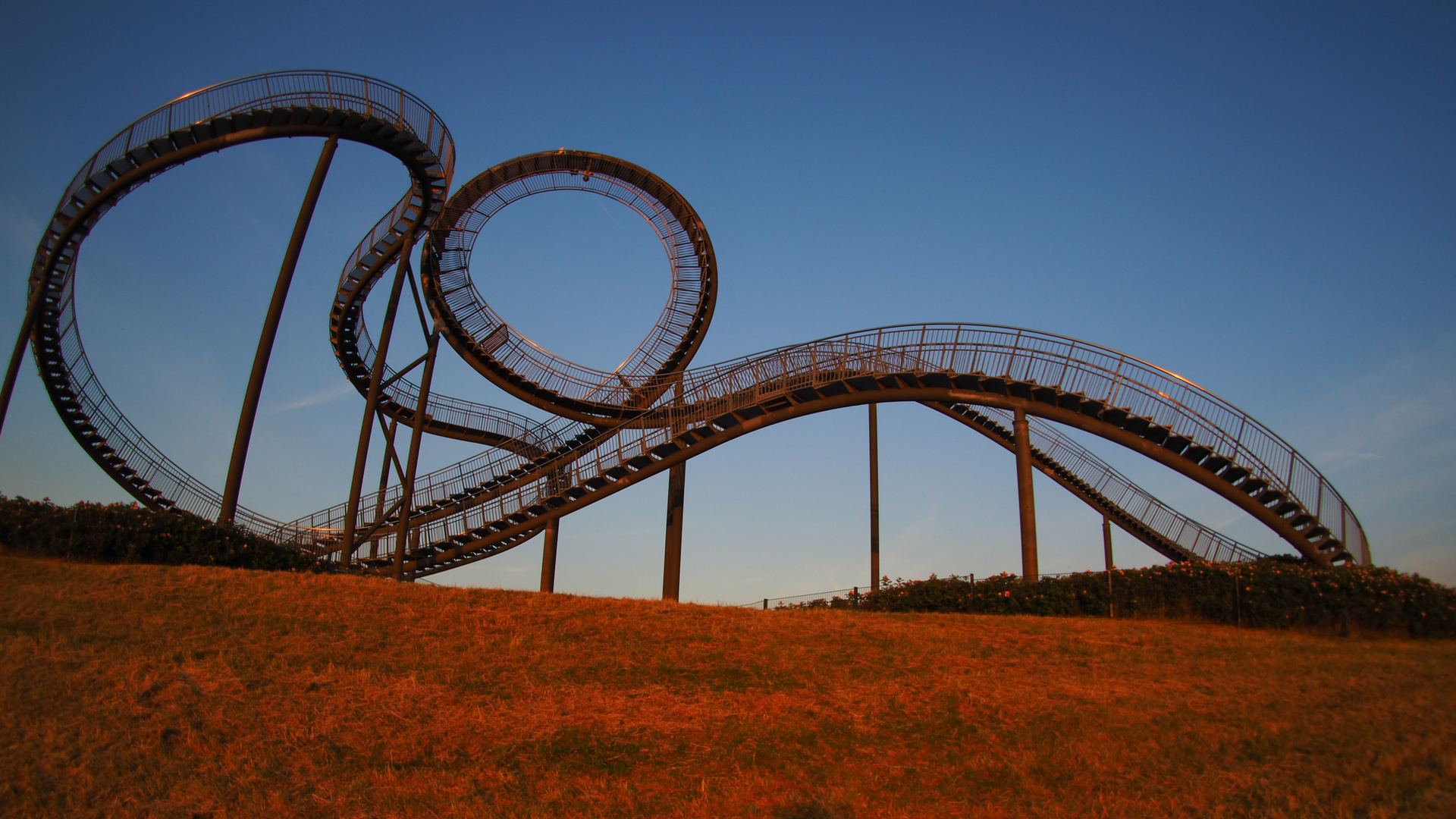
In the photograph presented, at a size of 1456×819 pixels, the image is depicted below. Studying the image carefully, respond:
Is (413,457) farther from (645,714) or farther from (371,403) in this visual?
(645,714)

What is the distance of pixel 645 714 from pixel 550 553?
1455 cm

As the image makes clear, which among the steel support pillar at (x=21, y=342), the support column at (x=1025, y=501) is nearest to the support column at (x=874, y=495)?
the support column at (x=1025, y=501)

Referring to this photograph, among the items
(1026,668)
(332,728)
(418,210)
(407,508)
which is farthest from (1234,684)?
(418,210)

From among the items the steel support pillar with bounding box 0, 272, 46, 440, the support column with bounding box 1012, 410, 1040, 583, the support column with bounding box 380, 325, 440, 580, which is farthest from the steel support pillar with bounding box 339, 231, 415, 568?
the support column with bounding box 1012, 410, 1040, 583

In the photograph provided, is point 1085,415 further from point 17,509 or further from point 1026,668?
point 17,509

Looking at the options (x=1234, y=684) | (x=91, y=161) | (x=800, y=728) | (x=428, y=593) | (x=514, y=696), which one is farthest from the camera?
(x=91, y=161)

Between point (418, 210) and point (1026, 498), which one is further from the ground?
point (418, 210)

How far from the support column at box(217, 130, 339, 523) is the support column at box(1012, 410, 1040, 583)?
1823 centimetres

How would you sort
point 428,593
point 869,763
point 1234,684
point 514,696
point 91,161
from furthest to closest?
point 91,161 < point 428,593 < point 1234,684 < point 514,696 < point 869,763

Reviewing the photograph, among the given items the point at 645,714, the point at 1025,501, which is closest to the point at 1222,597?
the point at 1025,501

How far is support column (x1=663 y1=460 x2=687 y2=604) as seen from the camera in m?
26.0

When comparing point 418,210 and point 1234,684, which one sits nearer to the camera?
point 1234,684

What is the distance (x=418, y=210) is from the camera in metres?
25.9

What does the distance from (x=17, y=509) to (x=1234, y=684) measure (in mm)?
22031
